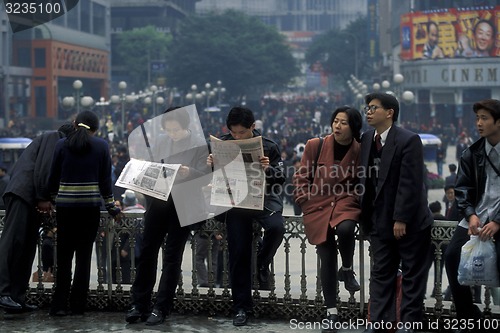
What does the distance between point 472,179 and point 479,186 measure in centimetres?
7

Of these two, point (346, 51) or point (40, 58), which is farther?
point (346, 51)

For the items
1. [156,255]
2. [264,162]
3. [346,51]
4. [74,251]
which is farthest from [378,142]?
[346,51]

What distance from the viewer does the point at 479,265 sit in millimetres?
5984

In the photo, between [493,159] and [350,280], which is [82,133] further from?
[493,159]

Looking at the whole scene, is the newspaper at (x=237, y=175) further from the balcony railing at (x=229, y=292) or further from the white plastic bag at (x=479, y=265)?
the white plastic bag at (x=479, y=265)

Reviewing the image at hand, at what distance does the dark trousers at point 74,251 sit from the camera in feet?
23.5

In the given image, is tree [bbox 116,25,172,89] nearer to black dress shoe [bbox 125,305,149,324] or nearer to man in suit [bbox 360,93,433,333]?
black dress shoe [bbox 125,305,149,324]

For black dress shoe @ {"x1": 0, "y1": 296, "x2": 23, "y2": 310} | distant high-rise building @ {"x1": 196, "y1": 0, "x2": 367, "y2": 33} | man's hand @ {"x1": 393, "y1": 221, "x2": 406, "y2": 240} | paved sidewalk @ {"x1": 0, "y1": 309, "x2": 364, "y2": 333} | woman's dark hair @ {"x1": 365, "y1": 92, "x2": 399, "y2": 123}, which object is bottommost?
paved sidewalk @ {"x1": 0, "y1": 309, "x2": 364, "y2": 333}

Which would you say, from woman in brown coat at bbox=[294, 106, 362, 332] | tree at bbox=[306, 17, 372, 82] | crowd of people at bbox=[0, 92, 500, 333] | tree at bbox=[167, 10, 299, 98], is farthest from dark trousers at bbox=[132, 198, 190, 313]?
tree at bbox=[306, 17, 372, 82]

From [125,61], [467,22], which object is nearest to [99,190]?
[467,22]

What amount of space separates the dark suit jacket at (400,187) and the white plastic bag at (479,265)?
1.49 ft

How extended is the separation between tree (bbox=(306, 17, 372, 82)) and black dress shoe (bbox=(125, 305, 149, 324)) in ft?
316

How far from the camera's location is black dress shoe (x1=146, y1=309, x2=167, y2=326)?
275 inches

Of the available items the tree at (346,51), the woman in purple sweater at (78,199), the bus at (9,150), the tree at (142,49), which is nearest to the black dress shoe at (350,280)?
the woman in purple sweater at (78,199)
